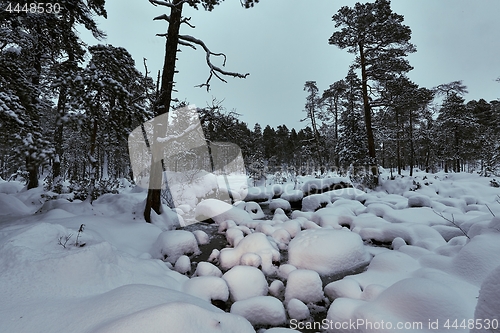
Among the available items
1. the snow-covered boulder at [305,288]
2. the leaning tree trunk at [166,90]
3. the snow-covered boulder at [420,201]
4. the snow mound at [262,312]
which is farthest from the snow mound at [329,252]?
the snow-covered boulder at [420,201]

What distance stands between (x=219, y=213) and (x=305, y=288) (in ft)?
16.0

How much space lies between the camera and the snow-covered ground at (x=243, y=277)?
1.88 meters

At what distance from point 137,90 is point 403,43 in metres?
12.5

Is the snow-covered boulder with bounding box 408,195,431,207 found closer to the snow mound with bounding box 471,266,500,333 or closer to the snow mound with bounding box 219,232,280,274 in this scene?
the snow mound with bounding box 219,232,280,274

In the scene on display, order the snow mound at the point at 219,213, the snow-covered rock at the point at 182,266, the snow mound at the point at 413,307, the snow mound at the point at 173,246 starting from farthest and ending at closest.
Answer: the snow mound at the point at 219,213, the snow mound at the point at 173,246, the snow-covered rock at the point at 182,266, the snow mound at the point at 413,307

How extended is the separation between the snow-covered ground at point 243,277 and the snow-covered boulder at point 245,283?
0.05ft

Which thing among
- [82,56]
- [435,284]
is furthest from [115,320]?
[82,56]

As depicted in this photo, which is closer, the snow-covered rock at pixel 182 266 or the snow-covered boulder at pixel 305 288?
the snow-covered boulder at pixel 305 288

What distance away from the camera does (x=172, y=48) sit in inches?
254

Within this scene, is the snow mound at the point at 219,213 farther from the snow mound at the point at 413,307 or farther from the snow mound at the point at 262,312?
the snow mound at the point at 413,307

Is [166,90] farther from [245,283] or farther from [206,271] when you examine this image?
[245,283]

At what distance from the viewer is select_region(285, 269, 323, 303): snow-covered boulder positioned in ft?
11.1

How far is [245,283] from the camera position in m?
3.52

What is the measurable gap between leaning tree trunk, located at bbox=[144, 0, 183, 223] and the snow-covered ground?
2.01 feet
